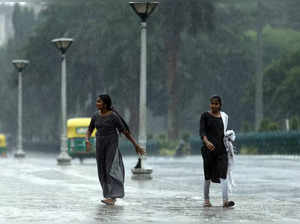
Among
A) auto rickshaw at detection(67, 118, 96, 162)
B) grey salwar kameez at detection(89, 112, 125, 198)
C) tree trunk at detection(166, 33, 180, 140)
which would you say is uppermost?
tree trunk at detection(166, 33, 180, 140)

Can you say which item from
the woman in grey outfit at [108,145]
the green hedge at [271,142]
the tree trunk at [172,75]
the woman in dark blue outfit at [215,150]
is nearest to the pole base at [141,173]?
the woman in grey outfit at [108,145]

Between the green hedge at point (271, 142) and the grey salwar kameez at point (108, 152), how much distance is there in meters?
24.7

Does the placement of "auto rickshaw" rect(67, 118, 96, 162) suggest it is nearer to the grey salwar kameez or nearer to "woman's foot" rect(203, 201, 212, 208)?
the grey salwar kameez

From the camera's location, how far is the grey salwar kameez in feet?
49.4

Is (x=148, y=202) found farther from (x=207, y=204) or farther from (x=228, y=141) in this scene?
(x=228, y=141)

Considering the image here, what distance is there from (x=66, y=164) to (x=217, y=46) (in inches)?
1624

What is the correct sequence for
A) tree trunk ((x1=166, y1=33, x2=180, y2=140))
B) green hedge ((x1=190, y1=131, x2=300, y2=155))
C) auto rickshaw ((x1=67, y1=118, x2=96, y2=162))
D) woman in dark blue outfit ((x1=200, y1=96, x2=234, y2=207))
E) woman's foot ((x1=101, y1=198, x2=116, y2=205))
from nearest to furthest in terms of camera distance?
woman in dark blue outfit ((x1=200, y1=96, x2=234, y2=207))
woman's foot ((x1=101, y1=198, x2=116, y2=205))
green hedge ((x1=190, y1=131, x2=300, y2=155))
auto rickshaw ((x1=67, y1=118, x2=96, y2=162))
tree trunk ((x1=166, y1=33, x2=180, y2=140))

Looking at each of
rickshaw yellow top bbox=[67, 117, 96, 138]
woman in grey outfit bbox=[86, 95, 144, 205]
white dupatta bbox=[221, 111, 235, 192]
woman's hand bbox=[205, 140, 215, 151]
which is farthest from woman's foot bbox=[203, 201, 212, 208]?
A: rickshaw yellow top bbox=[67, 117, 96, 138]

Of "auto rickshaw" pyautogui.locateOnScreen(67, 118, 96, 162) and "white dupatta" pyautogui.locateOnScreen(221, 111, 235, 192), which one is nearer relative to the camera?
"white dupatta" pyautogui.locateOnScreen(221, 111, 235, 192)

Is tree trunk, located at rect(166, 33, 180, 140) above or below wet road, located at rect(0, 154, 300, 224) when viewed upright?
above

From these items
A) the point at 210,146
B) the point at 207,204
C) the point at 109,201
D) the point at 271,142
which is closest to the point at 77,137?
the point at 271,142

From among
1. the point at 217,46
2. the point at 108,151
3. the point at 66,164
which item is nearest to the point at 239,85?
the point at 217,46

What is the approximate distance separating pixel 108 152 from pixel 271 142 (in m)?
30.4

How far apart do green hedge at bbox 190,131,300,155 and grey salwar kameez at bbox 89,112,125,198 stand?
24.7 metres
